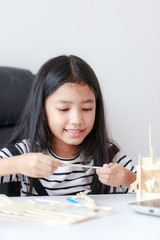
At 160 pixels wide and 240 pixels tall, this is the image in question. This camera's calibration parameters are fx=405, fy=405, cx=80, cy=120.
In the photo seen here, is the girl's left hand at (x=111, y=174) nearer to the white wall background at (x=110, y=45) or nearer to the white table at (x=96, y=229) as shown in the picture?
the white table at (x=96, y=229)

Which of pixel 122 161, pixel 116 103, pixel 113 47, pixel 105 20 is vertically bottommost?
pixel 122 161

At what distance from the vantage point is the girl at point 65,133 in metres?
1.18

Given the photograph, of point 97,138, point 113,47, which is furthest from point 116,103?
point 97,138

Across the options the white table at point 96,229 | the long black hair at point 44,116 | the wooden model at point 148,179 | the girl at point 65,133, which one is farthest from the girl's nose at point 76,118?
the white table at point 96,229

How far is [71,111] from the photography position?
46.0 inches

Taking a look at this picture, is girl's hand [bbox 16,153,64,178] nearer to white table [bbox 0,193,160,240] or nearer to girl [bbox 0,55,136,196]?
girl [bbox 0,55,136,196]

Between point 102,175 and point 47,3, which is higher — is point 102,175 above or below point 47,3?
below

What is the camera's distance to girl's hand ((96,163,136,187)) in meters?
1.01

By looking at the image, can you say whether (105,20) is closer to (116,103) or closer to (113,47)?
(113,47)

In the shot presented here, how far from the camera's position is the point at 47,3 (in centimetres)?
187

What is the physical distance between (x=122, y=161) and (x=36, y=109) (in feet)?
1.09

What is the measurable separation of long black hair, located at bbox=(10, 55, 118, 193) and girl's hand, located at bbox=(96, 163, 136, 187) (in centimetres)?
21

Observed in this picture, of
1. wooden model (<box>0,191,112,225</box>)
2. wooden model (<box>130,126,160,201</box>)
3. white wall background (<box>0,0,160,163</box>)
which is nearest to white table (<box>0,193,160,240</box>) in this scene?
wooden model (<box>0,191,112,225</box>)

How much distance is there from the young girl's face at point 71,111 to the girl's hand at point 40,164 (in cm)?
18
